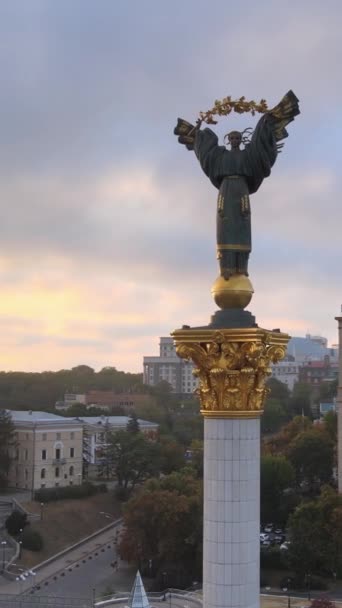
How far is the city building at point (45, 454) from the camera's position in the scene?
77.4 m

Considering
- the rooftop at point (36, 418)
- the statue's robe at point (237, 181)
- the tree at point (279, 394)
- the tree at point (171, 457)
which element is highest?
the statue's robe at point (237, 181)

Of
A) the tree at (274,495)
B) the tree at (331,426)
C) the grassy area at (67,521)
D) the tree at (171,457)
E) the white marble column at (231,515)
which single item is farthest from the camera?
the tree at (331,426)

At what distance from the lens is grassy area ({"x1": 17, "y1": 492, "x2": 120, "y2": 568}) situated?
6172cm

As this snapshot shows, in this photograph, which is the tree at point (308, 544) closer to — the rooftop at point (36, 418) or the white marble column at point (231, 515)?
Answer: the white marble column at point (231, 515)

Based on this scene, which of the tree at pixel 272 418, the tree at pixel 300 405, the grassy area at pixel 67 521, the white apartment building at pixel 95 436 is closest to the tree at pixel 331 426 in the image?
the white apartment building at pixel 95 436

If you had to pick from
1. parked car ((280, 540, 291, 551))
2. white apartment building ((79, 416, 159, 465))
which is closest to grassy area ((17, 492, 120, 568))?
white apartment building ((79, 416, 159, 465))

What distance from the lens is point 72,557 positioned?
6072 centimetres

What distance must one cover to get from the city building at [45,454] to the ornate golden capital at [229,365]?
2580 inches

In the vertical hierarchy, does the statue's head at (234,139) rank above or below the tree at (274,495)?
above

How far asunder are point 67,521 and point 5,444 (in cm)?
1220

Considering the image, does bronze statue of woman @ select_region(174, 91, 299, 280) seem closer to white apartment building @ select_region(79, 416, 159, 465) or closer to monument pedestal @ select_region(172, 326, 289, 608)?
monument pedestal @ select_region(172, 326, 289, 608)

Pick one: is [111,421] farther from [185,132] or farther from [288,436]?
[185,132]

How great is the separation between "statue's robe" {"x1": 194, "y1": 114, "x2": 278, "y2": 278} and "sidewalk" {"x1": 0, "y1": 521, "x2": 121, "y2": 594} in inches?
1664

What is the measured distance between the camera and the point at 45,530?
6531 centimetres
